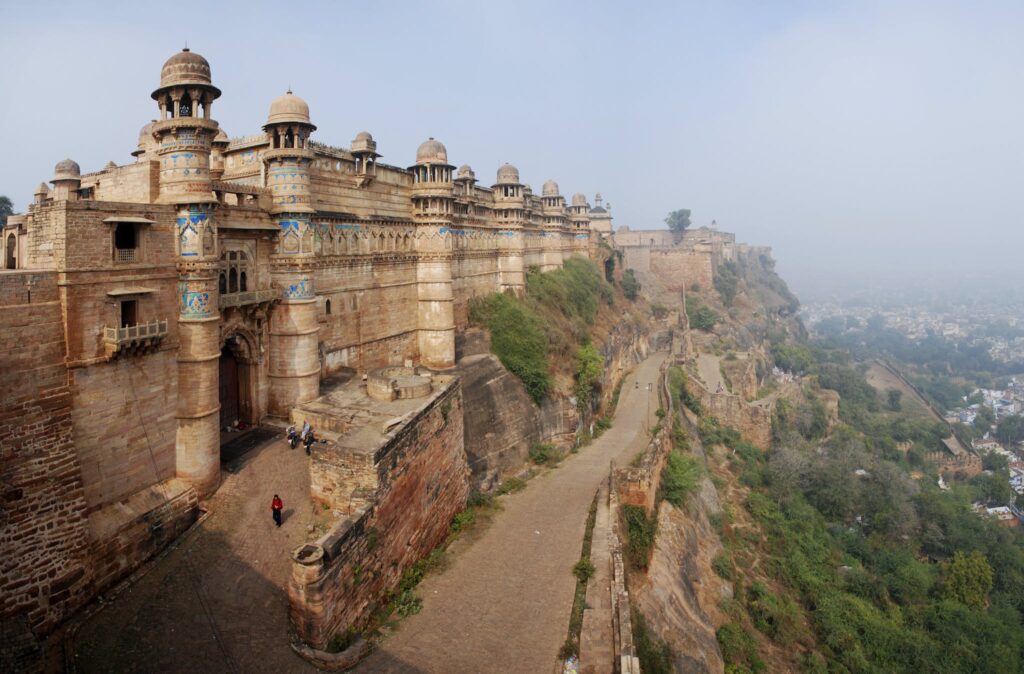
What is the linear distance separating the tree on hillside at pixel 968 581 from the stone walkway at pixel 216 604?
90.0ft

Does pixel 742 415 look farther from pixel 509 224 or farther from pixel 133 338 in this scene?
pixel 133 338

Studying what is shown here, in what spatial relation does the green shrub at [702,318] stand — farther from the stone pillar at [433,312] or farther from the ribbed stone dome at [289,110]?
A: the ribbed stone dome at [289,110]

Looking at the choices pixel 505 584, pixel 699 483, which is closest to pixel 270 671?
pixel 505 584

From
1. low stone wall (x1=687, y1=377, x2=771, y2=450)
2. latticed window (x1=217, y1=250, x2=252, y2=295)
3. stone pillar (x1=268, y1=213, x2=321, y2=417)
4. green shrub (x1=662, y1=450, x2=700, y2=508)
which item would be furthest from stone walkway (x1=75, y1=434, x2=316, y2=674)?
low stone wall (x1=687, y1=377, x2=771, y2=450)

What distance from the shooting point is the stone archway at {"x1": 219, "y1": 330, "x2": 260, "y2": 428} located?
53.3 ft

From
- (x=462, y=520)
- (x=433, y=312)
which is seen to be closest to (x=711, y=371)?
(x=433, y=312)

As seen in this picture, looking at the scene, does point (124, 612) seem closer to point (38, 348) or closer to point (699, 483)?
point (38, 348)

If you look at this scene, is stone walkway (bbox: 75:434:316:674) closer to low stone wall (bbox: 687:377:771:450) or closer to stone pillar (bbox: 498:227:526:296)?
stone pillar (bbox: 498:227:526:296)

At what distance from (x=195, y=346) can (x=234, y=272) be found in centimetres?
344

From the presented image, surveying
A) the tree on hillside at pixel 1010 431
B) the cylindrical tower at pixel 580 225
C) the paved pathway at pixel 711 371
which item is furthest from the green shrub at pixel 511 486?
the tree on hillside at pixel 1010 431

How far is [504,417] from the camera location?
23312 millimetres

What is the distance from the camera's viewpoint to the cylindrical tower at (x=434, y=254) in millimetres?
23859

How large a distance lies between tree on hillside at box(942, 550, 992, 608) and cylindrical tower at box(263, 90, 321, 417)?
2755cm

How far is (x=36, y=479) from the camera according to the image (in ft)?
32.7
